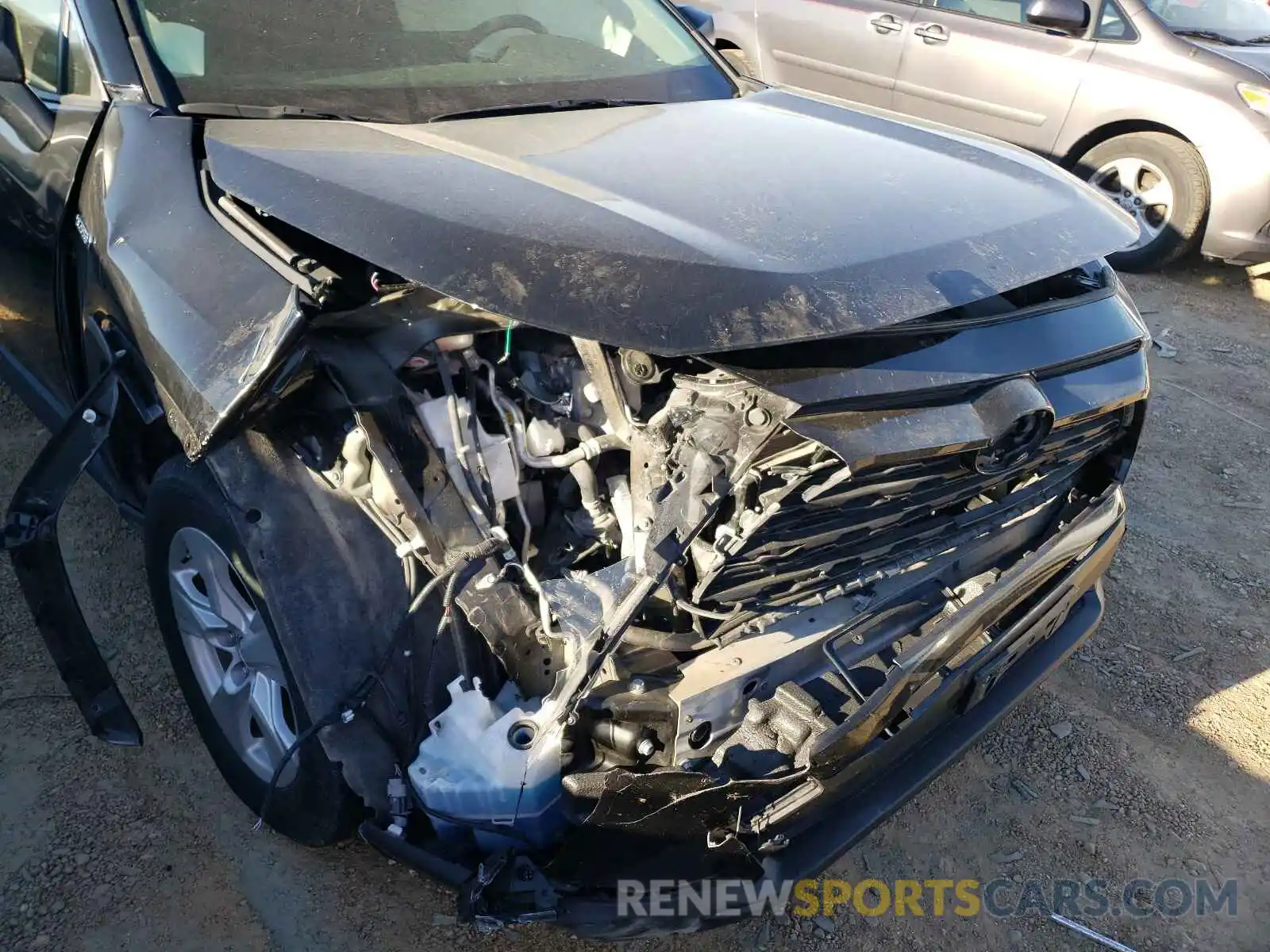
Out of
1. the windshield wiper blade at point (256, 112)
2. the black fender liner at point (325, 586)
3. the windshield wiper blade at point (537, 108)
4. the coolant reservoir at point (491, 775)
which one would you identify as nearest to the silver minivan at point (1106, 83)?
the windshield wiper blade at point (537, 108)

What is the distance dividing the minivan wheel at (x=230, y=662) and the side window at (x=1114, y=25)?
565cm

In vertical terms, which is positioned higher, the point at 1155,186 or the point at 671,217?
the point at 671,217

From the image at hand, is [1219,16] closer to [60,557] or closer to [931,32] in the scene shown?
[931,32]

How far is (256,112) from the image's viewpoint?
228 centimetres

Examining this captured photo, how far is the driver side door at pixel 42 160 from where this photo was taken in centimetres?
233

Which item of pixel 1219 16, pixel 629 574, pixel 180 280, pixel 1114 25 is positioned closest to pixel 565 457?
pixel 629 574

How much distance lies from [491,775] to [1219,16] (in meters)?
6.48

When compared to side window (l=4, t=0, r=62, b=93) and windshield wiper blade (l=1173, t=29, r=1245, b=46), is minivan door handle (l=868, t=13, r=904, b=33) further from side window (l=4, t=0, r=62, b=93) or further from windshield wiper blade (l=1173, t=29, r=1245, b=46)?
side window (l=4, t=0, r=62, b=93)

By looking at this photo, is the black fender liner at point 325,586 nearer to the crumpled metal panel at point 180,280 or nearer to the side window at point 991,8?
the crumpled metal panel at point 180,280

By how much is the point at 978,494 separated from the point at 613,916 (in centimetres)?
118

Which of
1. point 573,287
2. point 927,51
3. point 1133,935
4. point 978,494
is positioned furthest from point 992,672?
point 927,51

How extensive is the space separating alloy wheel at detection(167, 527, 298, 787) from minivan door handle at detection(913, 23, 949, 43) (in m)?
5.38

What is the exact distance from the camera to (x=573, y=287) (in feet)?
5.32

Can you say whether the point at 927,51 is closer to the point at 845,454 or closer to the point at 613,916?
the point at 845,454
